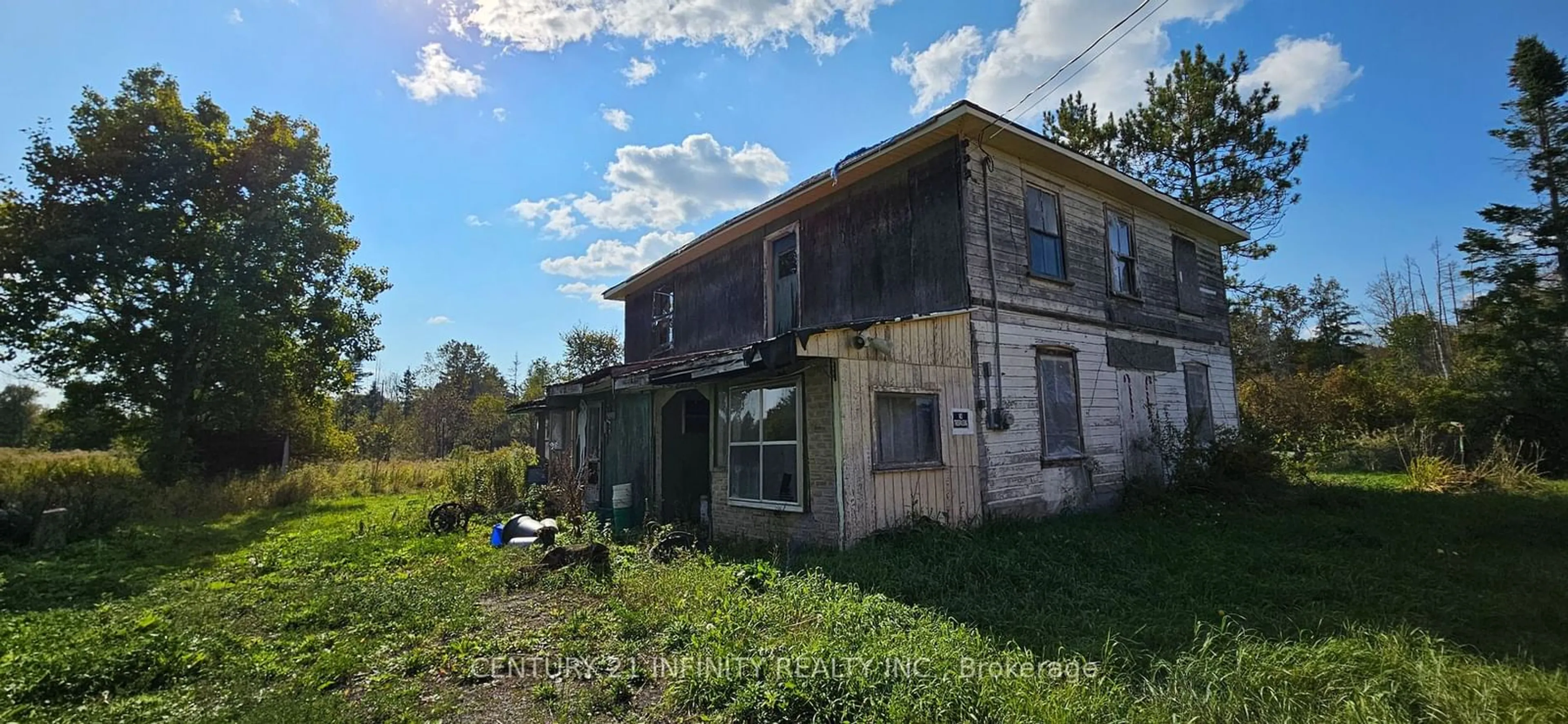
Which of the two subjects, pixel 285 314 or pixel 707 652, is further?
pixel 285 314

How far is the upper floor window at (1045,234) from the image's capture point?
973 centimetres

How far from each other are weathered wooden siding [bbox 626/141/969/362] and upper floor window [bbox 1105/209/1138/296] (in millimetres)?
3908

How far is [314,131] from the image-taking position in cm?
1919

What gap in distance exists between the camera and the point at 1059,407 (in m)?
9.66

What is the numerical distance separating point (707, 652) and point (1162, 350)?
10789 millimetres

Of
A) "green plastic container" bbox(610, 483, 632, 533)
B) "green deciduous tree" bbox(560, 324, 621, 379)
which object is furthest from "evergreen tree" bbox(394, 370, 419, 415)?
"green plastic container" bbox(610, 483, 632, 533)

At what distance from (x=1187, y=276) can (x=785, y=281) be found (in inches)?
324

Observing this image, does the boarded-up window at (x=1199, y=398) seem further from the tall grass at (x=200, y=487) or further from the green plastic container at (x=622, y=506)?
the tall grass at (x=200, y=487)

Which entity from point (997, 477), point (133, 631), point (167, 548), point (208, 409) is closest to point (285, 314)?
point (208, 409)

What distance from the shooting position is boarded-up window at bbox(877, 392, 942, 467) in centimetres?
764

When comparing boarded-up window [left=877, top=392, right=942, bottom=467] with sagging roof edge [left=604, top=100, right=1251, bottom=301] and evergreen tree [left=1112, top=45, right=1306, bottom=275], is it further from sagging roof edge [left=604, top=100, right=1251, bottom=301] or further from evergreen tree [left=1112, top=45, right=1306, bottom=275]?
evergreen tree [left=1112, top=45, right=1306, bottom=275]

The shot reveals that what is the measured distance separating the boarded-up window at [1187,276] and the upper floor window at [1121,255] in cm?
165

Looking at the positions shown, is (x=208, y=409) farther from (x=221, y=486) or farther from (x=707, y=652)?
(x=707, y=652)

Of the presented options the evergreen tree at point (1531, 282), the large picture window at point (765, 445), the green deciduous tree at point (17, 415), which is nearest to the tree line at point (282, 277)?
the evergreen tree at point (1531, 282)
